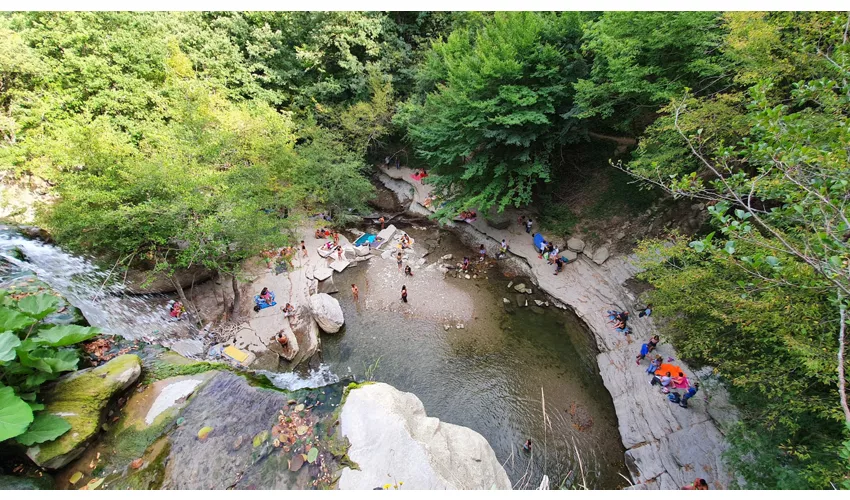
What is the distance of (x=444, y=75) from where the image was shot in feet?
60.2

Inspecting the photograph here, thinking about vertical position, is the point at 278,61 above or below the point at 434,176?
above

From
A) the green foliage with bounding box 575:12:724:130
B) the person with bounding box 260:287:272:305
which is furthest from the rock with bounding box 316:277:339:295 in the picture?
the green foliage with bounding box 575:12:724:130

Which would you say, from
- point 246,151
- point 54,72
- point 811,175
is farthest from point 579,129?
point 54,72

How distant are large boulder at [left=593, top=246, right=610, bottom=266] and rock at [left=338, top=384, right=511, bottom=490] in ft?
33.3

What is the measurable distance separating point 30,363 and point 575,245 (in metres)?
16.4

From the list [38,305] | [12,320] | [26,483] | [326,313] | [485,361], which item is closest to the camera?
[26,483]

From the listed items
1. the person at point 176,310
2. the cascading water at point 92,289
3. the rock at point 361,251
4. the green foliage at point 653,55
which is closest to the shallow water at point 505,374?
the rock at point 361,251

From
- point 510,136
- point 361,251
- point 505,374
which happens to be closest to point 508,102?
point 510,136

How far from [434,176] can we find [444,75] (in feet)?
20.1

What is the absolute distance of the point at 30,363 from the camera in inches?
174

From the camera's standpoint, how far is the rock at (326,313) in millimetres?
12781

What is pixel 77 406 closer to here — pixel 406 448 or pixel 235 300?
pixel 406 448

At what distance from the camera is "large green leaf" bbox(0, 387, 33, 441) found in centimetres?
363

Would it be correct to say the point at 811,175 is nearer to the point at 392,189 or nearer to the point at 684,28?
the point at 684,28
